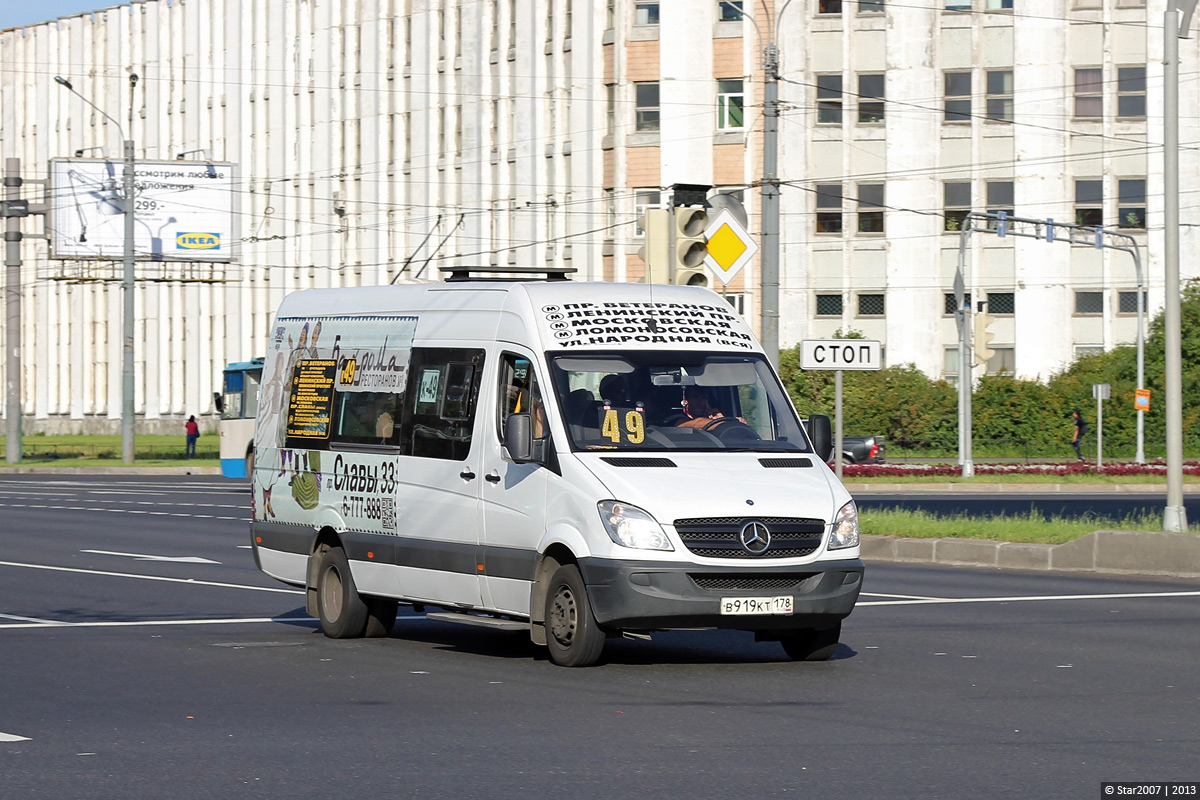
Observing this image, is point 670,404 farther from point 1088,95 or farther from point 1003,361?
point 1088,95

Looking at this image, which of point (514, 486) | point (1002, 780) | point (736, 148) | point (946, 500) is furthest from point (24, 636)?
point (736, 148)

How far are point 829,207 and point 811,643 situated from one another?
5363 cm

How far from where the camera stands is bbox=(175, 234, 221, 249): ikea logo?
6262cm

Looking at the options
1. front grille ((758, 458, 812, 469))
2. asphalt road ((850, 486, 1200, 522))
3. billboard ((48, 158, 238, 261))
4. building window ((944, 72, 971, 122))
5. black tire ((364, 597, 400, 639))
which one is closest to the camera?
front grille ((758, 458, 812, 469))

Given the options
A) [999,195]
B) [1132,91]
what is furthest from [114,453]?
[1132,91]

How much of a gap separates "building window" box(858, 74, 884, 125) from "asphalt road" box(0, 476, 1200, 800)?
1907 inches

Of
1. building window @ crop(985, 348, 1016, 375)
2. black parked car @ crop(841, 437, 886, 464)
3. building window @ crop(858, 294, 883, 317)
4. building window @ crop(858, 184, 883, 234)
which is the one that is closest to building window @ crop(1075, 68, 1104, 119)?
building window @ crop(858, 184, 883, 234)

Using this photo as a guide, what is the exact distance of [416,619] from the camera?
15.3 m

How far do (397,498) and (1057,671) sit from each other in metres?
4.50

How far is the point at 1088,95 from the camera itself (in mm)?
62844

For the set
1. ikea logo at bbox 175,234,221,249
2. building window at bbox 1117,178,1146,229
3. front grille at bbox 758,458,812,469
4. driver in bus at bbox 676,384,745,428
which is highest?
building window at bbox 1117,178,1146,229

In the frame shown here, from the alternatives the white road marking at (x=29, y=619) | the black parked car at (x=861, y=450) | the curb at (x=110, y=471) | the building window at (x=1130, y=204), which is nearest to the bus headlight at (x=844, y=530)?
the white road marking at (x=29, y=619)

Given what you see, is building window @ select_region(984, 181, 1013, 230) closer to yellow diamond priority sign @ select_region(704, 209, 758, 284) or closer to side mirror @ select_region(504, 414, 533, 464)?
yellow diamond priority sign @ select_region(704, 209, 758, 284)

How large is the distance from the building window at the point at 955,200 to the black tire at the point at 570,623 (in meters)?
53.8
